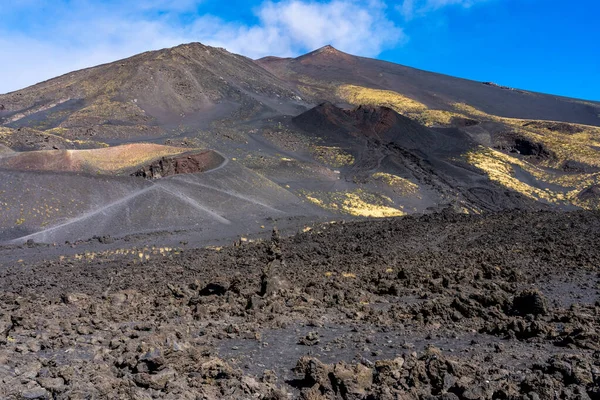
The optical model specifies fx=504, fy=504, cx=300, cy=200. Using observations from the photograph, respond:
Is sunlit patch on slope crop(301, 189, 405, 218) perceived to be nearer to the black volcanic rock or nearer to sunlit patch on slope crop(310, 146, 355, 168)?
the black volcanic rock

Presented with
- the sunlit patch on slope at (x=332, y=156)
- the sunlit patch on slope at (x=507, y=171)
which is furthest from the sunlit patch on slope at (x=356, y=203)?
the sunlit patch on slope at (x=507, y=171)

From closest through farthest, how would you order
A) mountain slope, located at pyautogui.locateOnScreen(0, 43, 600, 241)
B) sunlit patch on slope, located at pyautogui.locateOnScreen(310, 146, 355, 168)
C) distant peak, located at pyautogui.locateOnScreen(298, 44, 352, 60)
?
mountain slope, located at pyautogui.locateOnScreen(0, 43, 600, 241) < sunlit patch on slope, located at pyautogui.locateOnScreen(310, 146, 355, 168) < distant peak, located at pyautogui.locateOnScreen(298, 44, 352, 60)

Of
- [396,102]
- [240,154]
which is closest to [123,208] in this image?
[240,154]

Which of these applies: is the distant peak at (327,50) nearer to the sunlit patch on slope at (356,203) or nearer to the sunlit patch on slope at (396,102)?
the sunlit patch on slope at (396,102)

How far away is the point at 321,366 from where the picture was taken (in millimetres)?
6812

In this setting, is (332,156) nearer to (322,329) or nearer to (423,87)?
(322,329)

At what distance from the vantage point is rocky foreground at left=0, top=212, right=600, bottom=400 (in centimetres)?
634

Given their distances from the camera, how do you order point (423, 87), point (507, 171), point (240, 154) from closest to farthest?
point (240, 154)
point (507, 171)
point (423, 87)

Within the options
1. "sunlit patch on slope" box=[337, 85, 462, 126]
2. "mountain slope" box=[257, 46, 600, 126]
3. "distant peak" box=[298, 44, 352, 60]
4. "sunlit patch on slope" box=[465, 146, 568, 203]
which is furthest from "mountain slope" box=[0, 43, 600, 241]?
"distant peak" box=[298, 44, 352, 60]

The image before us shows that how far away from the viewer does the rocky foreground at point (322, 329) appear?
6.34m

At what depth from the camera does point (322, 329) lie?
961cm

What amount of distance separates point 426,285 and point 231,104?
6797 cm

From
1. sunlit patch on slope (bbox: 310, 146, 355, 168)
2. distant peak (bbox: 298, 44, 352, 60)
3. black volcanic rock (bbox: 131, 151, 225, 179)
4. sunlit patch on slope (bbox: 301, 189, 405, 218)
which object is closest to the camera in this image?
black volcanic rock (bbox: 131, 151, 225, 179)

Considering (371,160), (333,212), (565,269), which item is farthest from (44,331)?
(371,160)
